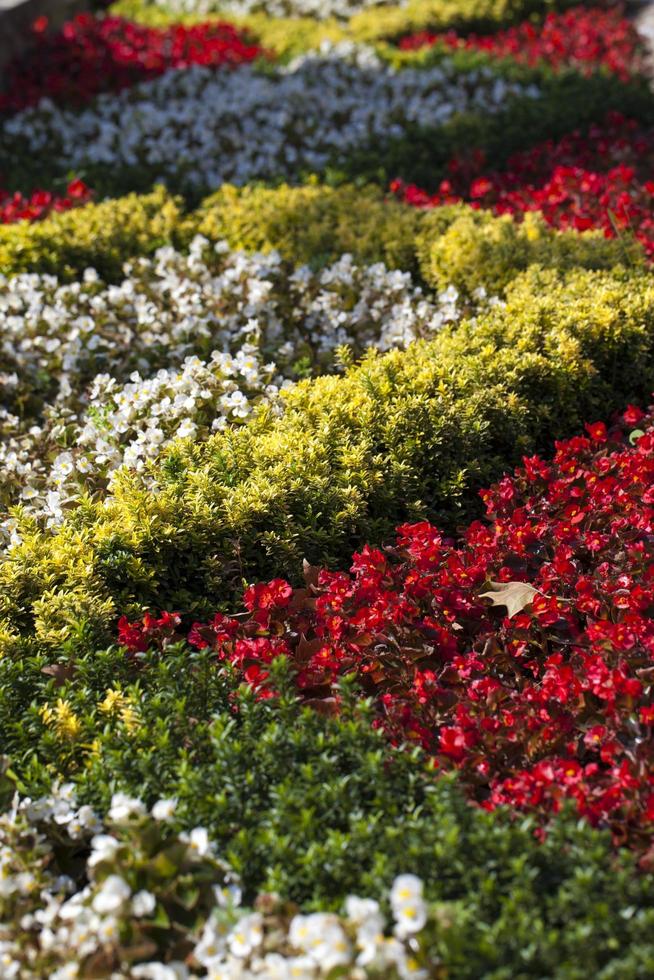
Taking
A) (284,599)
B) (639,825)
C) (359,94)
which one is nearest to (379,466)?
(284,599)

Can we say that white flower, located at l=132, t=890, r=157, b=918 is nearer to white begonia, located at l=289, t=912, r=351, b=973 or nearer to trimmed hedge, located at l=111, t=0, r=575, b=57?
white begonia, located at l=289, t=912, r=351, b=973

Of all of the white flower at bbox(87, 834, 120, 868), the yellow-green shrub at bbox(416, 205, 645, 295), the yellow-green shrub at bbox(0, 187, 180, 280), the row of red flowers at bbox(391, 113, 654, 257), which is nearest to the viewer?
the white flower at bbox(87, 834, 120, 868)

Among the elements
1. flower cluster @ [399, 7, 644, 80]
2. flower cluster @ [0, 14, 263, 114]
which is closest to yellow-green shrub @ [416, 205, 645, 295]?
flower cluster @ [399, 7, 644, 80]

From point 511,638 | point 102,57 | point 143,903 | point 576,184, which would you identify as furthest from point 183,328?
point 102,57

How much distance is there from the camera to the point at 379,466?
3.61 metres

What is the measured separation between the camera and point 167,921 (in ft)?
7.02

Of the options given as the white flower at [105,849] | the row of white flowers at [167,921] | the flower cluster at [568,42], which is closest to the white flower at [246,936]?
the row of white flowers at [167,921]

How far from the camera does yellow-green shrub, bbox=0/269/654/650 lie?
10.7ft

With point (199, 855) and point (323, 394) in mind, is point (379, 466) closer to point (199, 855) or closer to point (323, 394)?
point (323, 394)

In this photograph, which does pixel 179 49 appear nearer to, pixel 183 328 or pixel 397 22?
pixel 397 22

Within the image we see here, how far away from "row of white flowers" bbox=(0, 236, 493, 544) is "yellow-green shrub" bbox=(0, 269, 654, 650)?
48cm

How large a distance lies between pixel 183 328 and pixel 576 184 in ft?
9.15

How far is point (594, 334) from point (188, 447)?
1763mm

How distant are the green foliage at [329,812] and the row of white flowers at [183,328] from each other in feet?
5.45
